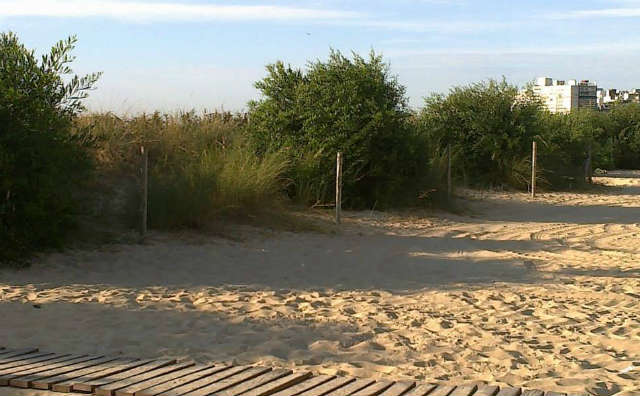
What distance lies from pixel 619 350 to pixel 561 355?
21.0 inches

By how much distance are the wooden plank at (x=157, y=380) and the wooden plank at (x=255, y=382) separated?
0.41m

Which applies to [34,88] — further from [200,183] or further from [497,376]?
[497,376]

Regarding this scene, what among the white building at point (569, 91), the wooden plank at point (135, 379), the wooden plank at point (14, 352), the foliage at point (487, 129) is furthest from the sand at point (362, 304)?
the white building at point (569, 91)

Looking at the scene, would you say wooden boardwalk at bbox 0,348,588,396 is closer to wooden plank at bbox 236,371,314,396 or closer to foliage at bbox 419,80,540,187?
wooden plank at bbox 236,371,314,396

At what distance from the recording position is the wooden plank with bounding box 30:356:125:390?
15.0 ft

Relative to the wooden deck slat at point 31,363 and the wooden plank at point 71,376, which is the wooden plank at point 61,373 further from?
the wooden deck slat at point 31,363

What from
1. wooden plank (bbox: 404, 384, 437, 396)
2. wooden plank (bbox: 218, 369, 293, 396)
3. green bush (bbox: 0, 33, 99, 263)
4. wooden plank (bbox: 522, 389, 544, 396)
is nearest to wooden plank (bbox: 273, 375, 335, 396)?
wooden plank (bbox: 218, 369, 293, 396)

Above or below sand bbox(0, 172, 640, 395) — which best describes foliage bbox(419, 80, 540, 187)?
above

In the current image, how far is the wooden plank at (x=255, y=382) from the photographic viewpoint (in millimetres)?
4543

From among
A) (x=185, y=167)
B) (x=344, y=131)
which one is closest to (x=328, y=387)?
(x=185, y=167)

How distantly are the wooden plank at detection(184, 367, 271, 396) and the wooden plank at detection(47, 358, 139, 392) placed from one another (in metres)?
0.74

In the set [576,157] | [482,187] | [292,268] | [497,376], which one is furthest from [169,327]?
[576,157]

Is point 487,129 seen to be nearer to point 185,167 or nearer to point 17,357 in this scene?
point 185,167

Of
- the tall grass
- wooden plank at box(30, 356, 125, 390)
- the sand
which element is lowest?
the sand
